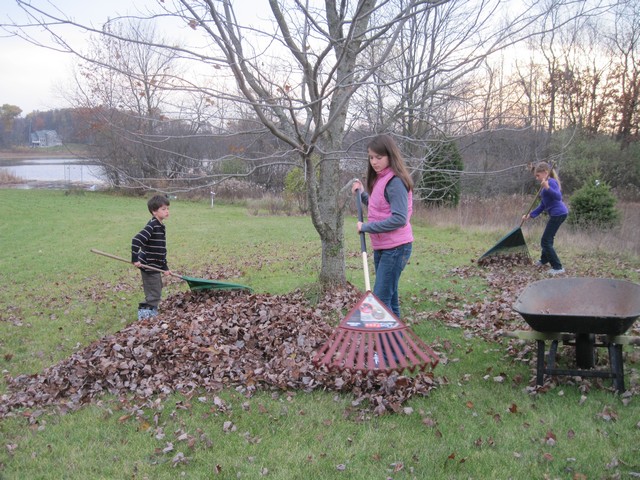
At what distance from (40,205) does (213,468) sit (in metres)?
24.1

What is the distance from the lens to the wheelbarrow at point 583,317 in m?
3.58

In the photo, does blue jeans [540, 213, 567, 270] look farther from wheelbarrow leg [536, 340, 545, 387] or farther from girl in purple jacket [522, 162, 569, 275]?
wheelbarrow leg [536, 340, 545, 387]

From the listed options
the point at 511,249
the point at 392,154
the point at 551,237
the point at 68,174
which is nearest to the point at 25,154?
the point at 68,174

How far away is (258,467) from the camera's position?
10.4 ft

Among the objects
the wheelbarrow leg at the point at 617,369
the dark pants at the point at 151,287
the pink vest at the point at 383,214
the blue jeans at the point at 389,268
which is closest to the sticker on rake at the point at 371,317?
the blue jeans at the point at 389,268

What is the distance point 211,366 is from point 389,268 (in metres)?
1.75

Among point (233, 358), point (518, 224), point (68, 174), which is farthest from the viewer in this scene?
point (68, 174)

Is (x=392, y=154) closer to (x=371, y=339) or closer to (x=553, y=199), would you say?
(x=371, y=339)

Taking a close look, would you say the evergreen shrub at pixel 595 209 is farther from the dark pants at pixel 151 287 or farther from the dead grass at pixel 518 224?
the dark pants at pixel 151 287

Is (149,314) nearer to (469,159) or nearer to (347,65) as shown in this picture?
(347,65)

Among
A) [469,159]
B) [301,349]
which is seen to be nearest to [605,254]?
[301,349]

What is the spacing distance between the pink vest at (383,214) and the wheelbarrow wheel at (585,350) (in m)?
1.53

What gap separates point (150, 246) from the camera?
640 centimetres

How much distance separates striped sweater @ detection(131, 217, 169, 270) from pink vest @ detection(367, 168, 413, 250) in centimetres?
310
